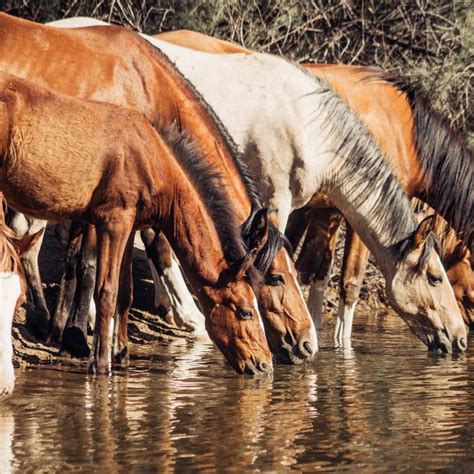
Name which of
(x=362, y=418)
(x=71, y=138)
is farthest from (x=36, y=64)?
(x=362, y=418)

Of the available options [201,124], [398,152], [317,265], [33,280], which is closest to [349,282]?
[317,265]

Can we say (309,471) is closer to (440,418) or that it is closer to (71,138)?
(440,418)

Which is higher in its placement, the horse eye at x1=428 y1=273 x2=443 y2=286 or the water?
the horse eye at x1=428 y1=273 x2=443 y2=286

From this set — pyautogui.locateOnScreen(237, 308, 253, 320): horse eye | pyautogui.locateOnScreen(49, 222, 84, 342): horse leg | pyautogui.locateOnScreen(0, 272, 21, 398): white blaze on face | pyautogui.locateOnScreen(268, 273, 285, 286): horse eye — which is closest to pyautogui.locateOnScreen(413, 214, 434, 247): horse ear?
pyautogui.locateOnScreen(268, 273, 285, 286): horse eye

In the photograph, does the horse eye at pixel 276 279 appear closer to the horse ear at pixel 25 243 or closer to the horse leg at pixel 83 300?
the horse leg at pixel 83 300

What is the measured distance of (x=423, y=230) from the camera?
944 centimetres

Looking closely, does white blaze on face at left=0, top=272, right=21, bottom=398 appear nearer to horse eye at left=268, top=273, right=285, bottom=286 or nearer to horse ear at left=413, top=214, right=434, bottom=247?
horse eye at left=268, top=273, right=285, bottom=286

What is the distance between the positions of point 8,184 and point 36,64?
137cm

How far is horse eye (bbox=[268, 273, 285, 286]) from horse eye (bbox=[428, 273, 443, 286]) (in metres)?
1.37

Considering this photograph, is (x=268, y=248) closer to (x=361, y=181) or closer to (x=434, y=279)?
(x=361, y=181)

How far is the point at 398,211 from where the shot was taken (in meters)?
9.53

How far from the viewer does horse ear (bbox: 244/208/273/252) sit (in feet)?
26.4

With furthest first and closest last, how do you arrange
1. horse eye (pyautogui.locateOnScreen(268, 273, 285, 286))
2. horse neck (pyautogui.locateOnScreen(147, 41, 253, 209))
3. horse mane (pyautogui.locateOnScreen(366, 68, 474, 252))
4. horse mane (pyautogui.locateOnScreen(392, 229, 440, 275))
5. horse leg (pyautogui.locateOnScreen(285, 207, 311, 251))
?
1. horse leg (pyautogui.locateOnScreen(285, 207, 311, 251))
2. horse mane (pyautogui.locateOnScreen(366, 68, 474, 252))
3. horse mane (pyautogui.locateOnScreen(392, 229, 440, 275))
4. horse eye (pyautogui.locateOnScreen(268, 273, 285, 286))
5. horse neck (pyautogui.locateOnScreen(147, 41, 253, 209))

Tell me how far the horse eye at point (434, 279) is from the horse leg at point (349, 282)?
0.82 metres
